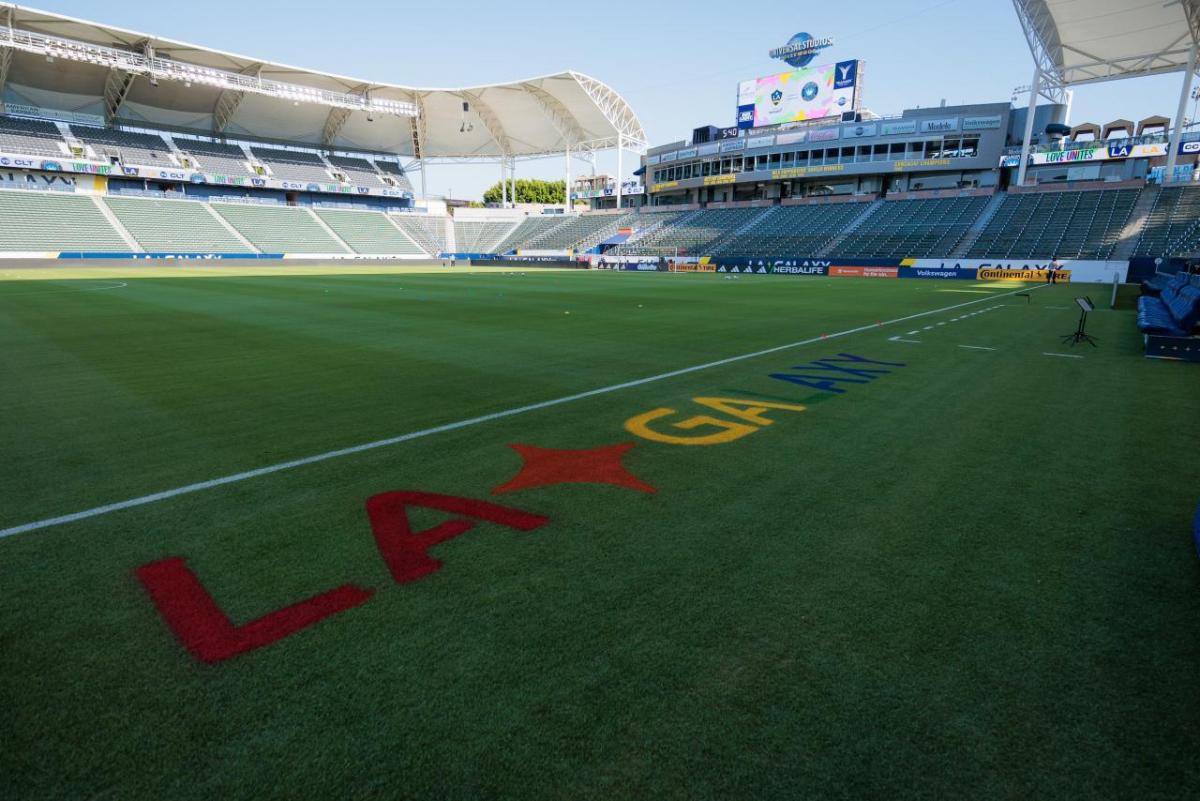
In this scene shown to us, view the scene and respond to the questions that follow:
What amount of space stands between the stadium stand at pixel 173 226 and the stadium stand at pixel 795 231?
4468 centimetres

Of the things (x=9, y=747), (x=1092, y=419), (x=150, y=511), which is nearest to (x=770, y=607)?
(x=9, y=747)

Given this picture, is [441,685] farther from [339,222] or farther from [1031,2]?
[339,222]

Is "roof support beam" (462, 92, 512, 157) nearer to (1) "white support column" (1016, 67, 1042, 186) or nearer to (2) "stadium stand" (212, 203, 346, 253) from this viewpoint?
(2) "stadium stand" (212, 203, 346, 253)

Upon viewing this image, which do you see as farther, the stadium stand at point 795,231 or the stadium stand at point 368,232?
the stadium stand at point 368,232

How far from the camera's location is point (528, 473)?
477 centimetres

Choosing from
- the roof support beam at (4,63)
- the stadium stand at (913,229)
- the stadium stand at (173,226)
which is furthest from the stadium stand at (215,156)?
the stadium stand at (913,229)

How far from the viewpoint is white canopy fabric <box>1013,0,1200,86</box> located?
121 feet

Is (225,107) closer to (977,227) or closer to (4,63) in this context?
(4,63)

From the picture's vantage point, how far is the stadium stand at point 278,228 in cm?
5634

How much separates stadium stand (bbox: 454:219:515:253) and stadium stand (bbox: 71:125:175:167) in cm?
3003

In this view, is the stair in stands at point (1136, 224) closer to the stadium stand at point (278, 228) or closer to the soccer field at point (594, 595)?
the soccer field at point (594, 595)

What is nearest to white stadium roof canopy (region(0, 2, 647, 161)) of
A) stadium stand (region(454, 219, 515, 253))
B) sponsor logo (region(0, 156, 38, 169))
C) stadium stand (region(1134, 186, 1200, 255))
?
sponsor logo (region(0, 156, 38, 169))

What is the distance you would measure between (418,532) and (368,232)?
6878 centimetres

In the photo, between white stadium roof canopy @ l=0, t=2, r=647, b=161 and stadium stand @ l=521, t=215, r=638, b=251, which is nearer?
white stadium roof canopy @ l=0, t=2, r=647, b=161
